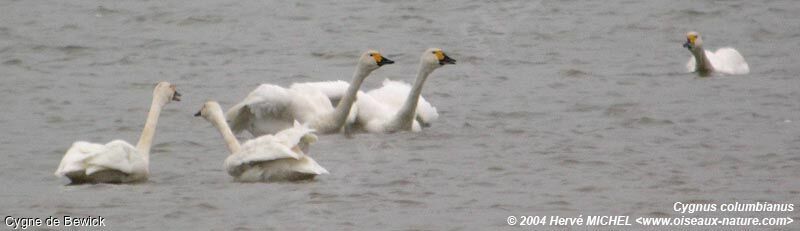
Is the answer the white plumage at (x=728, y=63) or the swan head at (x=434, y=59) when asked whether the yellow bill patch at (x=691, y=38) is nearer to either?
the white plumage at (x=728, y=63)

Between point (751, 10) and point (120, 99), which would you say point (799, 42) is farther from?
point (120, 99)

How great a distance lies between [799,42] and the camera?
19938 mm

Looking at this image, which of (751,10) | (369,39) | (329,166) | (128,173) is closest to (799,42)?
(751,10)

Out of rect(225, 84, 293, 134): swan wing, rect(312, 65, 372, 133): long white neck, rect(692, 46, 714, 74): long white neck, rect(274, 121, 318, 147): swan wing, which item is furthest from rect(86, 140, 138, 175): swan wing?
rect(692, 46, 714, 74): long white neck

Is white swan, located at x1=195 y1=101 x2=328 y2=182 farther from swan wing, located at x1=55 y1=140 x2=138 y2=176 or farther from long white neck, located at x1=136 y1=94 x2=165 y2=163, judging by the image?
swan wing, located at x1=55 y1=140 x2=138 y2=176

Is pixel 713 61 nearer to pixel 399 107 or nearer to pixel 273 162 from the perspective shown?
pixel 399 107

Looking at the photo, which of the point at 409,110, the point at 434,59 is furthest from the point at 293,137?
the point at 434,59

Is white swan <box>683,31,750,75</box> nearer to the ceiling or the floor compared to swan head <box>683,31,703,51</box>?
nearer to the floor

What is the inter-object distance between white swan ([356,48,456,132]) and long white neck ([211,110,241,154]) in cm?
220

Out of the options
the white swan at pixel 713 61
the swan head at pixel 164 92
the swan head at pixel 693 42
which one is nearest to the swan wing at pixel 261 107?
the swan head at pixel 164 92

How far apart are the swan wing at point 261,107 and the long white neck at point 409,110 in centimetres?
81

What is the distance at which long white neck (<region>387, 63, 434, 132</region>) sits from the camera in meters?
13.9

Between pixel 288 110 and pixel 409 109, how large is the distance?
3.01ft

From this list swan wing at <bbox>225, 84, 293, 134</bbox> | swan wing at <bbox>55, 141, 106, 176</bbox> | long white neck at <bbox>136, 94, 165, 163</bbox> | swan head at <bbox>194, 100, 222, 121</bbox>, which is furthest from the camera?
swan wing at <bbox>225, 84, 293, 134</bbox>
